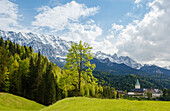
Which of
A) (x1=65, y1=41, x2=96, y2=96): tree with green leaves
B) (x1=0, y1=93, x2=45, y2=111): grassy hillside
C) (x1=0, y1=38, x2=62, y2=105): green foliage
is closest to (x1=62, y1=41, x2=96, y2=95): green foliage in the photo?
(x1=65, y1=41, x2=96, y2=96): tree with green leaves

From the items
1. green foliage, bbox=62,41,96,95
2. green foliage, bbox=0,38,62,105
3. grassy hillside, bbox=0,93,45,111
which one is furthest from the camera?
green foliage, bbox=0,38,62,105

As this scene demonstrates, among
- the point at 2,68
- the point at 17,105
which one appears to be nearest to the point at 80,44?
the point at 17,105

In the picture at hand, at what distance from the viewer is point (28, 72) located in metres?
82.4

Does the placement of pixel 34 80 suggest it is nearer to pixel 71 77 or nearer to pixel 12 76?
pixel 12 76

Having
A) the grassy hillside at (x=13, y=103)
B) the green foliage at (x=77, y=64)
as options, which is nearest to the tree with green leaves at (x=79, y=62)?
the green foliage at (x=77, y=64)

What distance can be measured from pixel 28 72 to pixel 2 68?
2067cm

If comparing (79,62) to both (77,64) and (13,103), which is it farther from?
(13,103)

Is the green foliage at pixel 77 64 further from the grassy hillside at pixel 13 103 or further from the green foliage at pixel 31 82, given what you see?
the green foliage at pixel 31 82

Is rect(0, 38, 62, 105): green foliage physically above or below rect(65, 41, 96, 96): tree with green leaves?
below

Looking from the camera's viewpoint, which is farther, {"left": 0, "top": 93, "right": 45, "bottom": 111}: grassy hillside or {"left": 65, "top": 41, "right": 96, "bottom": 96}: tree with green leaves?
{"left": 0, "top": 93, "right": 45, "bottom": 111}: grassy hillside

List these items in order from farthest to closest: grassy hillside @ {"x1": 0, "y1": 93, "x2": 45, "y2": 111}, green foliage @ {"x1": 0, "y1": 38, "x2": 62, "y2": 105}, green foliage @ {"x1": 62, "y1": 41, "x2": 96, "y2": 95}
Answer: green foliage @ {"x1": 0, "y1": 38, "x2": 62, "y2": 105} → grassy hillside @ {"x1": 0, "y1": 93, "x2": 45, "y2": 111} → green foliage @ {"x1": 62, "y1": 41, "x2": 96, "y2": 95}

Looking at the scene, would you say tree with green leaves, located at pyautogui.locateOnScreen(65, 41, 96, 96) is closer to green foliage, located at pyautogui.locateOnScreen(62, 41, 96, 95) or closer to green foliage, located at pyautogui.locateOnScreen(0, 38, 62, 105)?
green foliage, located at pyautogui.locateOnScreen(62, 41, 96, 95)

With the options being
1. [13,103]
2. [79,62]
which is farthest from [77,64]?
[13,103]

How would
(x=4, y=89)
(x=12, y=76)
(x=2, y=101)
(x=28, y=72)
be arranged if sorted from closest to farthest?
1. (x=2, y=101)
2. (x=4, y=89)
3. (x=12, y=76)
4. (x=28, y=72)
